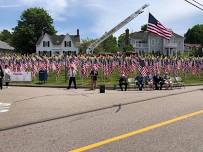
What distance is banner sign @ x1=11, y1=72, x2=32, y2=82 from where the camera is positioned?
3703 cm

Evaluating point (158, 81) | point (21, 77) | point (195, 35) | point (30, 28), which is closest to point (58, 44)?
point (30, 28)

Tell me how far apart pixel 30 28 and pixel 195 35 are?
7031cm

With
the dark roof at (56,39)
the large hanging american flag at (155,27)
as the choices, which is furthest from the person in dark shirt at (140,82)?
the dark roof at (56,39)

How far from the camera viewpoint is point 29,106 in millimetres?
19188

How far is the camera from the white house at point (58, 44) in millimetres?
111006

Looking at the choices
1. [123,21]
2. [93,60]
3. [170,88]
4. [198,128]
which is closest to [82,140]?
[198,128]

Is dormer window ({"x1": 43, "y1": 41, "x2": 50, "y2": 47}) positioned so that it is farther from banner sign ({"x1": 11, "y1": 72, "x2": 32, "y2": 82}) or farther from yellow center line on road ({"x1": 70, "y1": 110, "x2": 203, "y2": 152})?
yellow center line on road ({"x1": 70, "y1": 110, "x2": 203, "y2": 152})

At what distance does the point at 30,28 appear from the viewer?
113 meters

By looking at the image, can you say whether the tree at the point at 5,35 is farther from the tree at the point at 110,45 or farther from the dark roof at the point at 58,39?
the tree at the point at 110,45

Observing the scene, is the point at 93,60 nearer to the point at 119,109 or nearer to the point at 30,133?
the point at 119,109

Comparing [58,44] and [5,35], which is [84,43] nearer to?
[58,44]

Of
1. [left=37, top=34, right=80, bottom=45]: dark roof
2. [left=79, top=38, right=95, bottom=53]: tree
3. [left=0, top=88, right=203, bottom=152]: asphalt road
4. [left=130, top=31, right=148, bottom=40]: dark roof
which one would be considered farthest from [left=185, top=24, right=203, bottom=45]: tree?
[left=0, top=88, right=203, bottom=152]: asphalt road

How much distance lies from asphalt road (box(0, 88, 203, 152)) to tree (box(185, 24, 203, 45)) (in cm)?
14784

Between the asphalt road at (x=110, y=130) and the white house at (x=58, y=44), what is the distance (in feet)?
308
